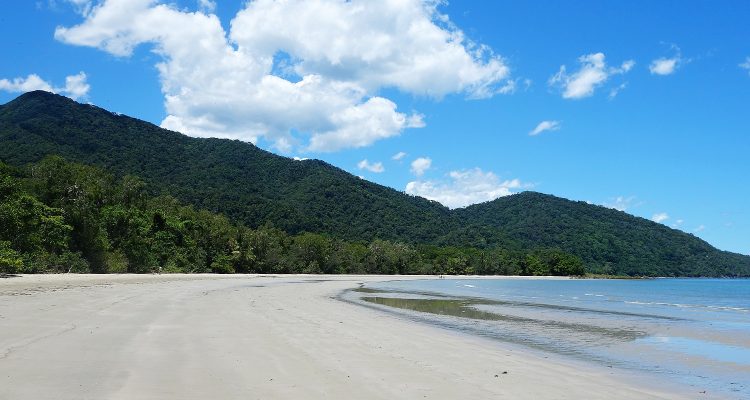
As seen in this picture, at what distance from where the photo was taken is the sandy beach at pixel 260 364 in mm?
6945

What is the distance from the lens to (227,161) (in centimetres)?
16312

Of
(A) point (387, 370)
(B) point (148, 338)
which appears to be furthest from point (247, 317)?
(A) point (387, 370)

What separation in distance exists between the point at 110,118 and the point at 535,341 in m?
162

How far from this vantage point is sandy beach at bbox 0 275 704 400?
6.95 metres

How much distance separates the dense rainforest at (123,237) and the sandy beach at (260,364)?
2690 centimetres

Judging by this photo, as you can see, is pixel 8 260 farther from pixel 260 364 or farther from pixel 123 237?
pixel 260 364

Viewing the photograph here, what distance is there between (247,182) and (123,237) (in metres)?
97.3

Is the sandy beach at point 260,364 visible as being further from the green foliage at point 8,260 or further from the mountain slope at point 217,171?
the mountain slope at point 217,171

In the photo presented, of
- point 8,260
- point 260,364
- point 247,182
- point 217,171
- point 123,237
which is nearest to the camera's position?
point 260,364

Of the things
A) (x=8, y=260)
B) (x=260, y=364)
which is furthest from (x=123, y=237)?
Answer: (x=260, y=364)

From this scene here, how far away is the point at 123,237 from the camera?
194 ft

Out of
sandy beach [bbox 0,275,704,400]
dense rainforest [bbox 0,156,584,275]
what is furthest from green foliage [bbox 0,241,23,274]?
sandy beach [bbox 0,275,704,400]

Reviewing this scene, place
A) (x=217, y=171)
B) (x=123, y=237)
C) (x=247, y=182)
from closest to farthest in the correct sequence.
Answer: (x=123, y=237) < (x=217, y=171) < (x=247, y=182)

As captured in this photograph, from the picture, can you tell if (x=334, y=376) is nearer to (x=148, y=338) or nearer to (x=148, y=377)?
(x=148, y=377)
